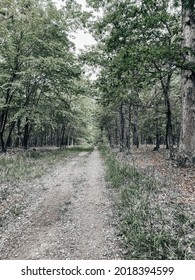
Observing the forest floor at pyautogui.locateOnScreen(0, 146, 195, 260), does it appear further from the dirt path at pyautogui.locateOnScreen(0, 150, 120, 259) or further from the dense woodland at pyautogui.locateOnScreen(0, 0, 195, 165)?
the dense woodland at pyautogui.locateOnScreen(0, 0, 195, 165)

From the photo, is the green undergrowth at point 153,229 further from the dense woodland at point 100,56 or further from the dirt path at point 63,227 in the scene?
the dense woodland at point 100,56

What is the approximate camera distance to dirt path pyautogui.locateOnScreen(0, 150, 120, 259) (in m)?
5.82

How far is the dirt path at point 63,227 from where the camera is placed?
582 centimetres

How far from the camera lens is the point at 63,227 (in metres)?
7.17

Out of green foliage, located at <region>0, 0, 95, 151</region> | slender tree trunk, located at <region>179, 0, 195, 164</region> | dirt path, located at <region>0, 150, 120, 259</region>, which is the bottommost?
dirt path, located at <region>0, 150, 120, 259</region>

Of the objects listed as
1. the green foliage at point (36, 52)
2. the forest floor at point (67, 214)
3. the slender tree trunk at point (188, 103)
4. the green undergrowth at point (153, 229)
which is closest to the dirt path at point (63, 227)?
the forest floor at point (67, 214)

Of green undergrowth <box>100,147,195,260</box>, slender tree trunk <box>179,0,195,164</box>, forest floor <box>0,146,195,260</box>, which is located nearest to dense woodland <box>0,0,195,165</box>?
slender tree trunk <box>179,0,195,164</box>

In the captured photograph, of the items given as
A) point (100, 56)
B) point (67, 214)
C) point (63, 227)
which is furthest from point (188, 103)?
point (100, 56)

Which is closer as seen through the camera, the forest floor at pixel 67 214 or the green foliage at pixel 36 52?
the forest floor at pixel 67 214

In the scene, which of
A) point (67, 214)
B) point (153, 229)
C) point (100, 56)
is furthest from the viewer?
point (100, 56)

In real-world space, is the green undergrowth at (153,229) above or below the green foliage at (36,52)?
below

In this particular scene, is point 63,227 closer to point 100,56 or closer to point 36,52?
point 100,56
